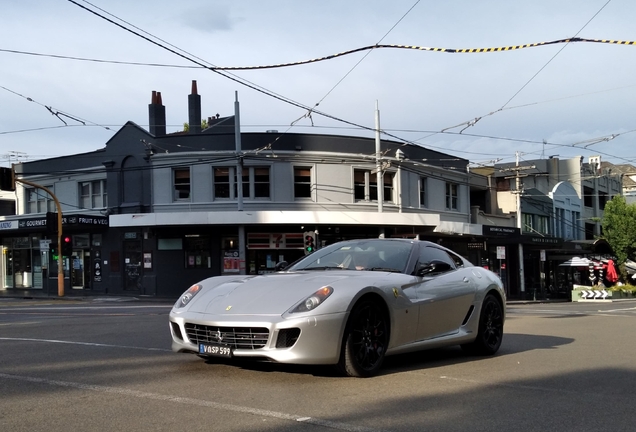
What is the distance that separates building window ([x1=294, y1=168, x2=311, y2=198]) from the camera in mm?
35531

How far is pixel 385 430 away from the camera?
15.1 ft

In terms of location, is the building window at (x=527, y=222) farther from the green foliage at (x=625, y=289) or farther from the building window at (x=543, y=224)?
the green foliage at (x=625, y=289)

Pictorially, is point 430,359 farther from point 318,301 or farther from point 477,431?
point 477,431

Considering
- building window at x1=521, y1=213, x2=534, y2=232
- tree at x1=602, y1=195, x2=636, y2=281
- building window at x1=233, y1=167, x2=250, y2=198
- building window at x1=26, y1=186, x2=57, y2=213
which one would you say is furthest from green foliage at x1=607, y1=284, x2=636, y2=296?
building window at x1=26, y1=186, x2=57, y2=213

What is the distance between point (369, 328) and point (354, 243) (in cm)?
161

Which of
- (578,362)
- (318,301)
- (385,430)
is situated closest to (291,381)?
(318,301)

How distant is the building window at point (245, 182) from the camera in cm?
3500

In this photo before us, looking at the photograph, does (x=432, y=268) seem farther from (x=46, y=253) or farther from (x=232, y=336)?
(x=46, y=253)

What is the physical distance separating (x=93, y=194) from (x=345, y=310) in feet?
113

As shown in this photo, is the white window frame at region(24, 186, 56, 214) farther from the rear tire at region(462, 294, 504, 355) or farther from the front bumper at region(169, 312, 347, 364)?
the front bumper at region(169, 312, 347, 364)

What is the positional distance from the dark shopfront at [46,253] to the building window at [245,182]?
20.6ft

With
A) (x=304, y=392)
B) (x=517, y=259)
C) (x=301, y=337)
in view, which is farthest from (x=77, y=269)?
(x=304, y=392)

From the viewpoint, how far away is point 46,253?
130 ft

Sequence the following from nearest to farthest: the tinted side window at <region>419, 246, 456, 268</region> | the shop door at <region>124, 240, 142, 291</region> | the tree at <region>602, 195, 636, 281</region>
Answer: the tinted side window at <region>419, 246, 456, 268</region>
the shop door at <region>124, 240, 142, 291</region>
the tree at <region>602, 195, 636, 281</region>
